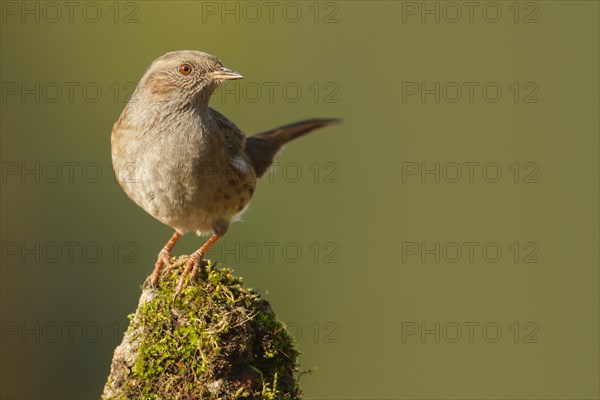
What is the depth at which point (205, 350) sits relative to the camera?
15.6 feet

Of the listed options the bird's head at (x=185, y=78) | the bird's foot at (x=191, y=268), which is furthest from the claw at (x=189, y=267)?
the bird's head at (x=185, y=78)

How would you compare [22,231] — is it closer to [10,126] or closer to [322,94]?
[10,126]

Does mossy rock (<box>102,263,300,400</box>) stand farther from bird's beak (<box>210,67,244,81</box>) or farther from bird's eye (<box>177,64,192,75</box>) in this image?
bird's eye (<box>177,64,192,75</box>)

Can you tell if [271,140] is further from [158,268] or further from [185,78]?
[158,268]

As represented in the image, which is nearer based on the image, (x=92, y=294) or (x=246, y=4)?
(x=92, y=294)

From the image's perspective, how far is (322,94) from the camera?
17.4m

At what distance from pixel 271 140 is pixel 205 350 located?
14.5 feet

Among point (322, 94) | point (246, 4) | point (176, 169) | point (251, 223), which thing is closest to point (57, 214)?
point (251, 223)

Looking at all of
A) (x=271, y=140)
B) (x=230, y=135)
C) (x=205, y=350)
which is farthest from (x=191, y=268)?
(x=271, y=140)

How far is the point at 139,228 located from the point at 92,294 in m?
1.60

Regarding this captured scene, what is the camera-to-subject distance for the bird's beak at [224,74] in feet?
22.2

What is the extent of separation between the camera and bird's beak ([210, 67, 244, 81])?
6770 millimetres

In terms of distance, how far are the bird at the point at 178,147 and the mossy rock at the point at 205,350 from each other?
155 centimetres

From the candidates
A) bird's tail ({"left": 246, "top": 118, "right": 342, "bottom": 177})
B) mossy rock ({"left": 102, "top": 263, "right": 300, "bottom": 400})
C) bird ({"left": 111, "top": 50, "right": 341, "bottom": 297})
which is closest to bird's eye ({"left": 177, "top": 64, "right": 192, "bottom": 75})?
bird ({"left": 111, "top": 50, "right": 341, "bottom": 297})
